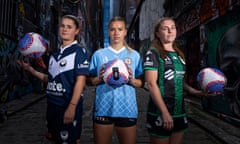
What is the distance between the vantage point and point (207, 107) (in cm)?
712

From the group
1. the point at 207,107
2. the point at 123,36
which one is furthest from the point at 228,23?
the point at 123,36

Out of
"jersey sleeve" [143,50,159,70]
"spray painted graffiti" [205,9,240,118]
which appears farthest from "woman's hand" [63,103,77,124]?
"spray painted graffiti" [205,9,240,118]

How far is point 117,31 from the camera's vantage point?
2.23 metres

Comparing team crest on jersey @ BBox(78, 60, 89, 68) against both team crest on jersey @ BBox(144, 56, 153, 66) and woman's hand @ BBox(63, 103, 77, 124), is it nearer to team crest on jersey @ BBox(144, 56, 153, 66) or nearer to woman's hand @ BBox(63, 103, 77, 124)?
woman's hand @ BBox(63, 103, 77, 124)

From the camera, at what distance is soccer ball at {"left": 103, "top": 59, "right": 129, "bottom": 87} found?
79.7 inches

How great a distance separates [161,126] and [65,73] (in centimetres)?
105

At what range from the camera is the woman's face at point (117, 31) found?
223 cm

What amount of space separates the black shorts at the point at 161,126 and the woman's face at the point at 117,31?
844 millimetres

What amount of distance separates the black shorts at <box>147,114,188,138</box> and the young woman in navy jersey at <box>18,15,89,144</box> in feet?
2.42

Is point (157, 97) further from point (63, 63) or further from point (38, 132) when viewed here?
point (38, 132)

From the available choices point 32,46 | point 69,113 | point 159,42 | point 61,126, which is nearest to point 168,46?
point 159,42

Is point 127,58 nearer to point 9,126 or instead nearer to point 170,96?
point 170,96

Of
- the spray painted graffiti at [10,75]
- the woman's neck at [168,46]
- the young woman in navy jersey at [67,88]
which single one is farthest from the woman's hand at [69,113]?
the spray painted graffiti at [10,75]

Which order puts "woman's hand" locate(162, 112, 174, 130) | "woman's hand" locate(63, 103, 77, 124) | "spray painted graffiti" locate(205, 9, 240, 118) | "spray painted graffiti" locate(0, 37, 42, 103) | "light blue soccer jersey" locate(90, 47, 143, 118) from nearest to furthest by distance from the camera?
1. "woman's hand" locate(162, 112, 174, 130)
2. "woman's hand" locate(63, 103, 77, 124)
3. "light blue soccer jersey" locate(90, 47, 143, 118)
4. "spray painted graffiti" locate(205, 9, 240, 118)
5. "spray painted graffiti" locate(0, 37, 42, 103)
